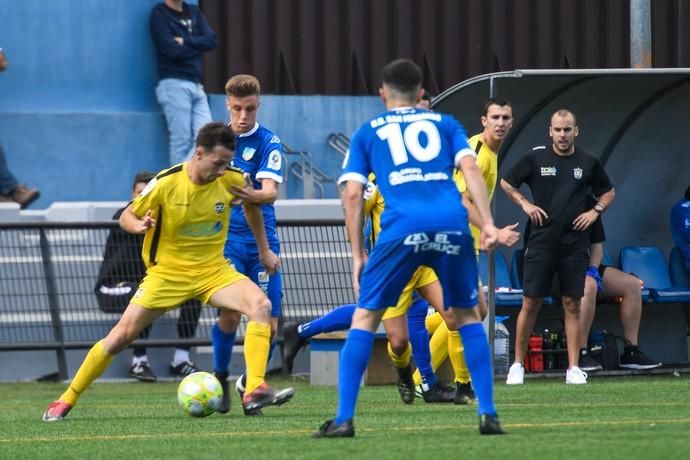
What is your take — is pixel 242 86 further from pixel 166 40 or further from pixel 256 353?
pixel 166 40

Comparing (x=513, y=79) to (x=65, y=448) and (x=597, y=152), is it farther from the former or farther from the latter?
(x=65, y=448)

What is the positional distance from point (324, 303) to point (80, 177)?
12.0 ft

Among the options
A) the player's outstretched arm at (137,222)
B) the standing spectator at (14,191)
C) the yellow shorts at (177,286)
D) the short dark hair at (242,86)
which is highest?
the short dark hair at (242,86)

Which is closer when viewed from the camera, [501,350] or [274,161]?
[274,161]

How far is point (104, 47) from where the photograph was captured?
18.7 metres

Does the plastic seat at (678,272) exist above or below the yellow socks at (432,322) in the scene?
below

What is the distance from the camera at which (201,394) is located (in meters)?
10.5

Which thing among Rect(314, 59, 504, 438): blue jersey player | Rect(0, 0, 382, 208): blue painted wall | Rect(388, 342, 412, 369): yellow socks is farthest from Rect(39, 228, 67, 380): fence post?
Rect(314, 59, 504, 438): blue jersey player

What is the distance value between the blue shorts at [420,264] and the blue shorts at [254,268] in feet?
10.7

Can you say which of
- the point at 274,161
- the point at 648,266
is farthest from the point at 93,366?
the point at 648,266

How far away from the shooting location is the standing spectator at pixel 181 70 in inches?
710

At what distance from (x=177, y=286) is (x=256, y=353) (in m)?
0.66

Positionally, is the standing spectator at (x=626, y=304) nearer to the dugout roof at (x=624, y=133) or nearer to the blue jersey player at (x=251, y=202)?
the dugout roof at (x=624, y=133)

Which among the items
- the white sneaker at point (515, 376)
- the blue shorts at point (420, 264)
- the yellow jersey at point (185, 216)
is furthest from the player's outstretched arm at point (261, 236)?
the white sneaker at point (515, 376)
